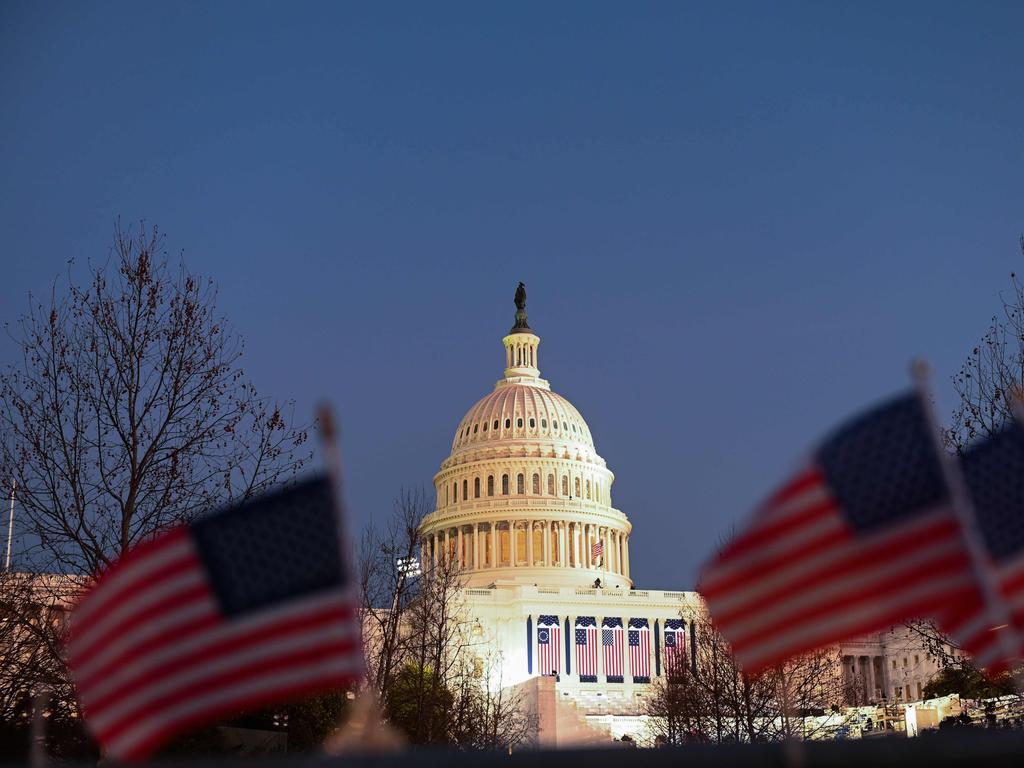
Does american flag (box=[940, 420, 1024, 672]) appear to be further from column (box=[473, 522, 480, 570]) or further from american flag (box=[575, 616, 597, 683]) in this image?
column (box=[473, 522, 480, 570])

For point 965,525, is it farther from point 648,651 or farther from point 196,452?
point 648,651

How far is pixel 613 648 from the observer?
123562 mm

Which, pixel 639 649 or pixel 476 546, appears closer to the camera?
pixel 639 649

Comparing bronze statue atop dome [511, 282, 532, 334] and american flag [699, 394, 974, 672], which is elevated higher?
bronze statue atop dome [511, 282, 532, 334]

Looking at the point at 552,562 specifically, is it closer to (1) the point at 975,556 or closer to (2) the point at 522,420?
(2) the point at 522,420

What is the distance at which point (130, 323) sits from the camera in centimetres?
2869

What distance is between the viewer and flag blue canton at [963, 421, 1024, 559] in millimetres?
10797

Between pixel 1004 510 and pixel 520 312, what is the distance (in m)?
161

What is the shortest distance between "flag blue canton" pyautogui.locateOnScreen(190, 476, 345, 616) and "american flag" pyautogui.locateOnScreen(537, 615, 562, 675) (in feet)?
371

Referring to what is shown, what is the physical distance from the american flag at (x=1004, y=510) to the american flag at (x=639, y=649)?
115 m

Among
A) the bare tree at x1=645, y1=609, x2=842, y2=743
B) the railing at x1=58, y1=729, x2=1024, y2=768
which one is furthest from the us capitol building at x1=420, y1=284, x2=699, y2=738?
the railing at x1=58, y1=729, x2=1024, y2=768

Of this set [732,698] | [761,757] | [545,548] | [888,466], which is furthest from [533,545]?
[761,757]

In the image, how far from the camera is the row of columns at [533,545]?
5527 inches

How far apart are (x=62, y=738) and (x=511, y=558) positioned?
111m
